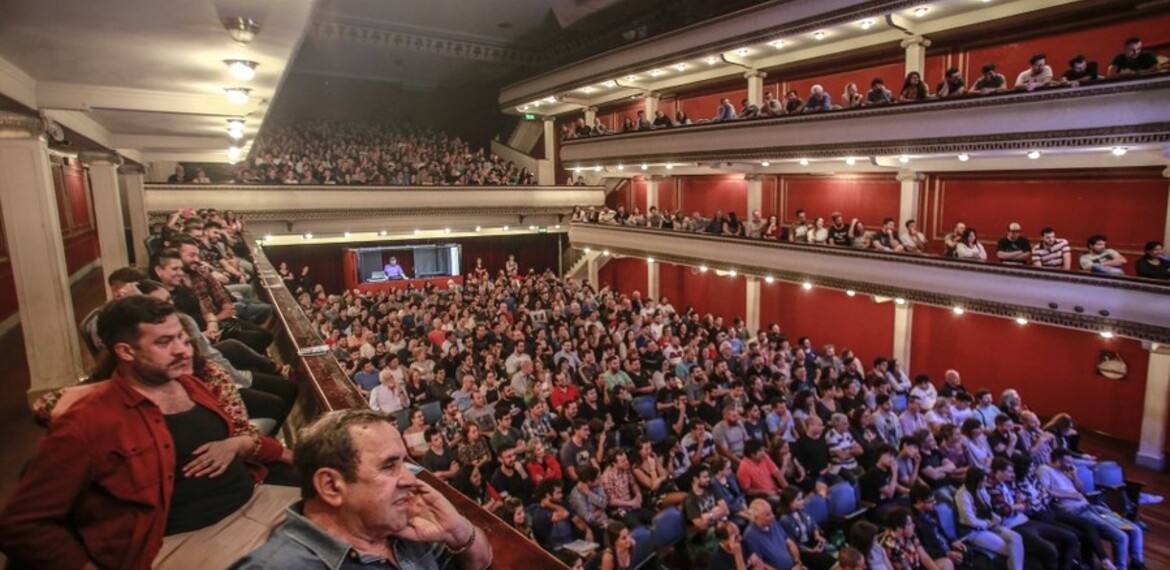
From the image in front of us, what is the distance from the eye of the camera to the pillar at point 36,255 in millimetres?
4875

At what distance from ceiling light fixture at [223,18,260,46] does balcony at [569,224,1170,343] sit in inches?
346

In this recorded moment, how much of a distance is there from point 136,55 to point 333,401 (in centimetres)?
348

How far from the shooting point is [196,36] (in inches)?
144

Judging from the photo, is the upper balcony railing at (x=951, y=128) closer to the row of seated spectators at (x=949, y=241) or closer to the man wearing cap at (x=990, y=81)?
the man wearing cap at (x=990, y=81)

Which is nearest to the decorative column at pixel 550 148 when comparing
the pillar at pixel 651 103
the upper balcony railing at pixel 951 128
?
the pillar at pixel 651 103

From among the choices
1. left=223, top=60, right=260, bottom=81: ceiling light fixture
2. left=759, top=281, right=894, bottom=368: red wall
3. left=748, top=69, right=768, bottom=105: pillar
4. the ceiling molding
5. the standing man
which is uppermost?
the ceiling molding

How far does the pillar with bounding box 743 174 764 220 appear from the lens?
1408 cm

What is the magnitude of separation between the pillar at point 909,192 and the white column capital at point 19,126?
38.5ft

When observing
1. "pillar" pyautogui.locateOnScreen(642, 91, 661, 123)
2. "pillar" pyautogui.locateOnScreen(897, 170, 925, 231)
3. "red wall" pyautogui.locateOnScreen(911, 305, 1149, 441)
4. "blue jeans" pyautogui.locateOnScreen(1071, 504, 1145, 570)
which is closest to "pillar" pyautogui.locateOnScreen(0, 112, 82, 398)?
"blue jeans" pyautogui.locateOnScreen(1071, 504, 1145, 570)

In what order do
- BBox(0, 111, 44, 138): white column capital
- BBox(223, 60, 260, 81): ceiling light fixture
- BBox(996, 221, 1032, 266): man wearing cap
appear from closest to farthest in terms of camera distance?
BBox(223, 60, 260, 81): ceiling light fixture → BBox(0, 111, 44, 138): white column capital → BBox(996, 221, 1032, 266): man wearing cap

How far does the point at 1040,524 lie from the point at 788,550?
8.45 feet

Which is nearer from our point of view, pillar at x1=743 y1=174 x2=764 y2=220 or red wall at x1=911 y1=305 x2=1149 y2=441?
red wall at x1=911 y1=305 x2=1149 y2=441

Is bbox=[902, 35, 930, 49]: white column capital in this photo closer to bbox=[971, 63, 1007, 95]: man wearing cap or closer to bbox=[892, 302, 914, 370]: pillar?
bbox=[971, 63, 1007, 95]: man wearing cap

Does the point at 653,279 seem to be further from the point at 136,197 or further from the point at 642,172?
the point at 136,197
